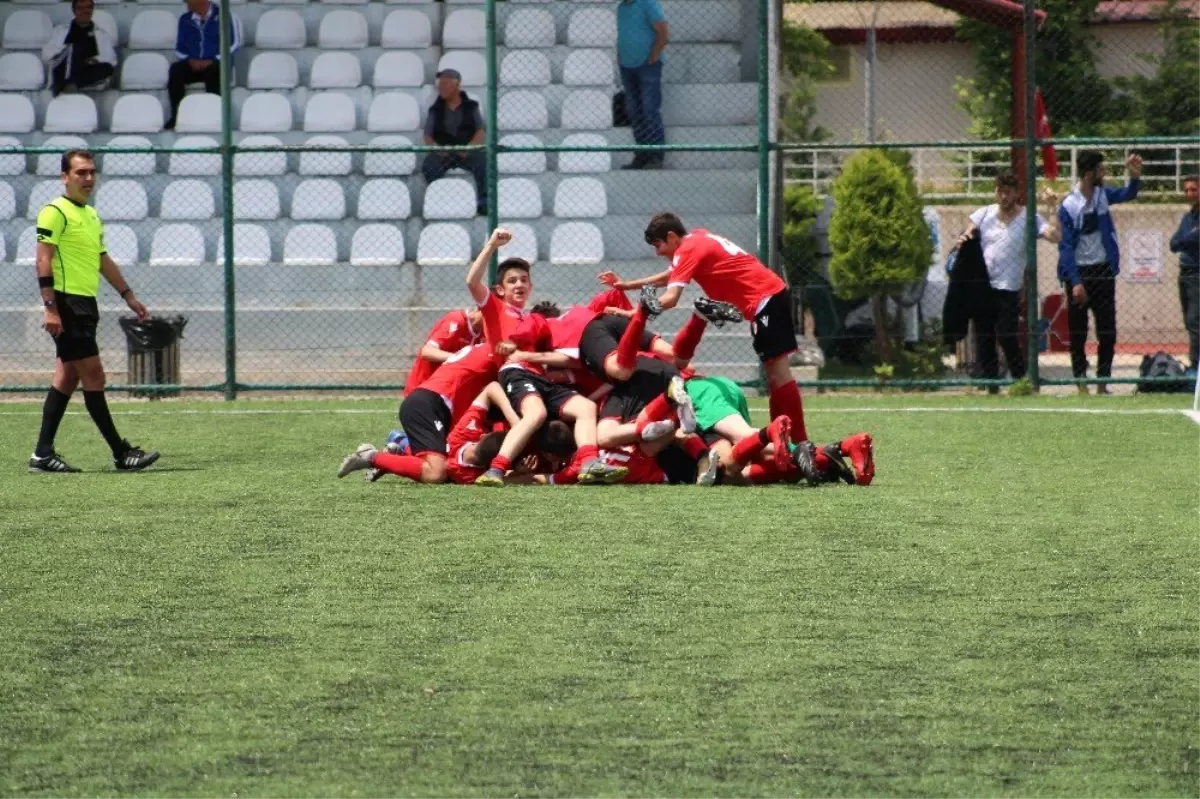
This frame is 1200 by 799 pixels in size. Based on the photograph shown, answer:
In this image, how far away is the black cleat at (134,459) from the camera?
10359 mm

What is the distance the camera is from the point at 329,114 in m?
18.9

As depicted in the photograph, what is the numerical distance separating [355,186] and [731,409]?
9.13 metres

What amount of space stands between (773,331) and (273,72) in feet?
34.2

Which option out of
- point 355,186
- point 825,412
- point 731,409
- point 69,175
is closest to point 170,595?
point 731,409

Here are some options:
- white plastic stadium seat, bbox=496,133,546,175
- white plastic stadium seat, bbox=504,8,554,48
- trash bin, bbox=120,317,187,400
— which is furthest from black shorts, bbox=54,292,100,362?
white plastic stadium seat, bbox=504,8,554,48

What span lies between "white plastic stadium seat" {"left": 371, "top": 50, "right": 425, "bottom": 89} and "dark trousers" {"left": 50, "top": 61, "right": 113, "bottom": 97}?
2.59m

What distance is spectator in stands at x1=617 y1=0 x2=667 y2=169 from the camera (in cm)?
1717

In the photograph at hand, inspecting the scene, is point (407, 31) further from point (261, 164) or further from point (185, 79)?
point (261, 164)

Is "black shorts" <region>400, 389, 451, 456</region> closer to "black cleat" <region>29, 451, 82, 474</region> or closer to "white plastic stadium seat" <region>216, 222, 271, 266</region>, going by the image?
"black cleat" <region>29, 451, 82, 474</region>

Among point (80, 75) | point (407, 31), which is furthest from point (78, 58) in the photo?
point (407, 31)

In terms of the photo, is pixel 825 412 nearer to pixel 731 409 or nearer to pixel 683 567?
pixel 731 409

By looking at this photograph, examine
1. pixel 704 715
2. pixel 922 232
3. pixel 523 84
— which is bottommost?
pixel 704 715

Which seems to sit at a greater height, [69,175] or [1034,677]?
[69,175]

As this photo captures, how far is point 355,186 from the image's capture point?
59.2 ft
